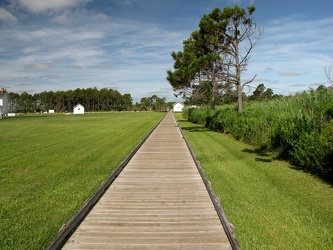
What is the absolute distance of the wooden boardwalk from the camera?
12.5 feet

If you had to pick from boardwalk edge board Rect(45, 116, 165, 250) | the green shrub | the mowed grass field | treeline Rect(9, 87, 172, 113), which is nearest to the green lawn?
the green shrub

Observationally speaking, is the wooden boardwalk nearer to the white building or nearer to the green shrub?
the green shrub

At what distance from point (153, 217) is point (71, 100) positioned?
137715 mm

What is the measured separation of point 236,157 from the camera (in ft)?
34.0

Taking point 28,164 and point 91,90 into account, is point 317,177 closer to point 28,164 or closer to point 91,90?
point 28,164

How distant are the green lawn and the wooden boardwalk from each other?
443 mm

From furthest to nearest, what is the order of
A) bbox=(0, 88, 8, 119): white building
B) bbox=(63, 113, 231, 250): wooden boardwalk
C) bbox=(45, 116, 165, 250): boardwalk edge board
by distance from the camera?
1. bbox=(0, 88, 8, 119): white building
2. bbox=(63, 113, 231, 250): wooden boardwalk
3. bbox=(45, 116, 165, 250): boardwalk edge board

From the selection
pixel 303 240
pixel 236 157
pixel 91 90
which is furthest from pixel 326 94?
pixel 91 90

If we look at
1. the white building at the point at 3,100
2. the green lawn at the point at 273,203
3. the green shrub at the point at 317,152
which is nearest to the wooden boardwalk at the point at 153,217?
the green lawn at the point at 273,203

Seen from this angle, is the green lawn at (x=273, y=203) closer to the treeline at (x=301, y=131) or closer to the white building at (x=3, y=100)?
the treeline at (x=301, y=131)

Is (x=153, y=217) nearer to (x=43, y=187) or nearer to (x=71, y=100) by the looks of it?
(x=43, y=187)

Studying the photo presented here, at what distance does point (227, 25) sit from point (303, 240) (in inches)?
669

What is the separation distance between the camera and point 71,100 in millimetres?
133625

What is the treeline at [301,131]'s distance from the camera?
23.2 ft
